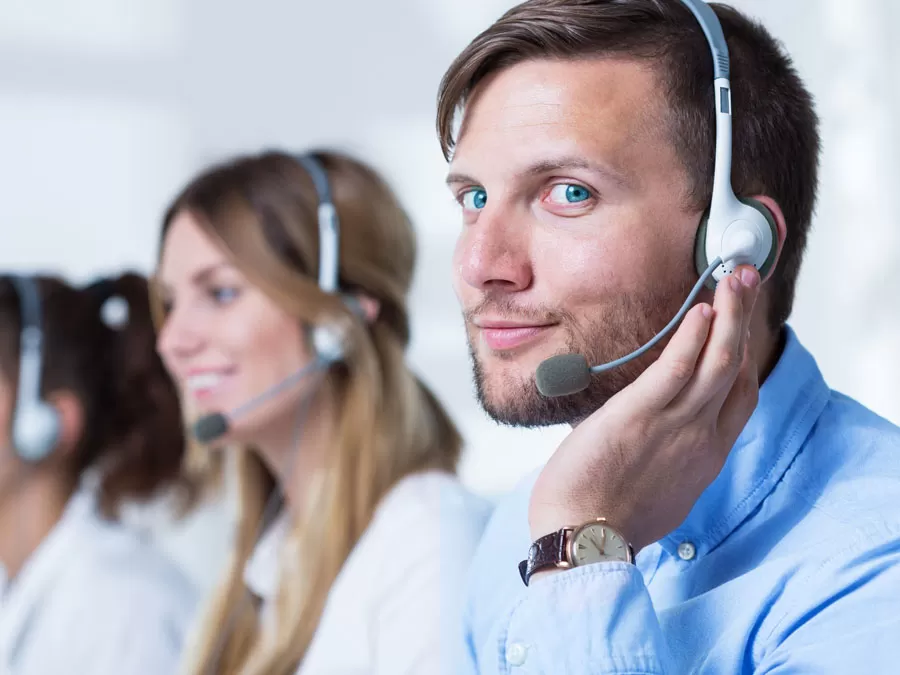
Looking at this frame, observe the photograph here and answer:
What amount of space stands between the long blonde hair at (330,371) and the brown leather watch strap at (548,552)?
2.92 feet

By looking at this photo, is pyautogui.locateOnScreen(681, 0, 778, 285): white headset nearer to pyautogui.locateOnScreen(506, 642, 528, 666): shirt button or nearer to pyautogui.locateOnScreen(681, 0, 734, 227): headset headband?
pyautogui.locateOnScreen(681, 0, 734, 227): headset headband

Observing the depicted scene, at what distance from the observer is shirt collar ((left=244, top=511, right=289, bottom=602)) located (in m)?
1.91

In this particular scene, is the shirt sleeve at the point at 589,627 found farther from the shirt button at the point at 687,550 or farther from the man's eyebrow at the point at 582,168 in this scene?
the man's eyebrow at the point at 582,168

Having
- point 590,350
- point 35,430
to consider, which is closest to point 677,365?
point 590,350

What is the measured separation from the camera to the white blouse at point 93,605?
1948mm

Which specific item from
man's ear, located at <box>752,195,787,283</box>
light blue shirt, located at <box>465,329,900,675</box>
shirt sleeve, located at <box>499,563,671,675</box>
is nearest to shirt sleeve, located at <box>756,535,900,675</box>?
light blue shirt, located at <box>465,329,900,675</box>

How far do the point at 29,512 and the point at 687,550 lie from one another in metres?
1.78

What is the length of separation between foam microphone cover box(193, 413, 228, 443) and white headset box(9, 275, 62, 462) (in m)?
0.60

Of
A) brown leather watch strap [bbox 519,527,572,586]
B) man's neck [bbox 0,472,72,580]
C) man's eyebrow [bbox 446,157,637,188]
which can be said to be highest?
man's eyebrow [bbox 446,157,637,188]

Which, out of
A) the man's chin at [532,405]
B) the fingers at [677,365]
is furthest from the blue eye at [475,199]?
the fingers at [677,365]

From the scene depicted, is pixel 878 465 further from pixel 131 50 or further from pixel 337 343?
pixel 131 50

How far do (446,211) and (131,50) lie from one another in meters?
1.05

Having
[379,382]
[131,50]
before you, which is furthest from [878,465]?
[131,50]

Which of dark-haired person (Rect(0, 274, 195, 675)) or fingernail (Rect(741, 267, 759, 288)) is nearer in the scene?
fingernail (Rect(741, 267, 759, 288))
